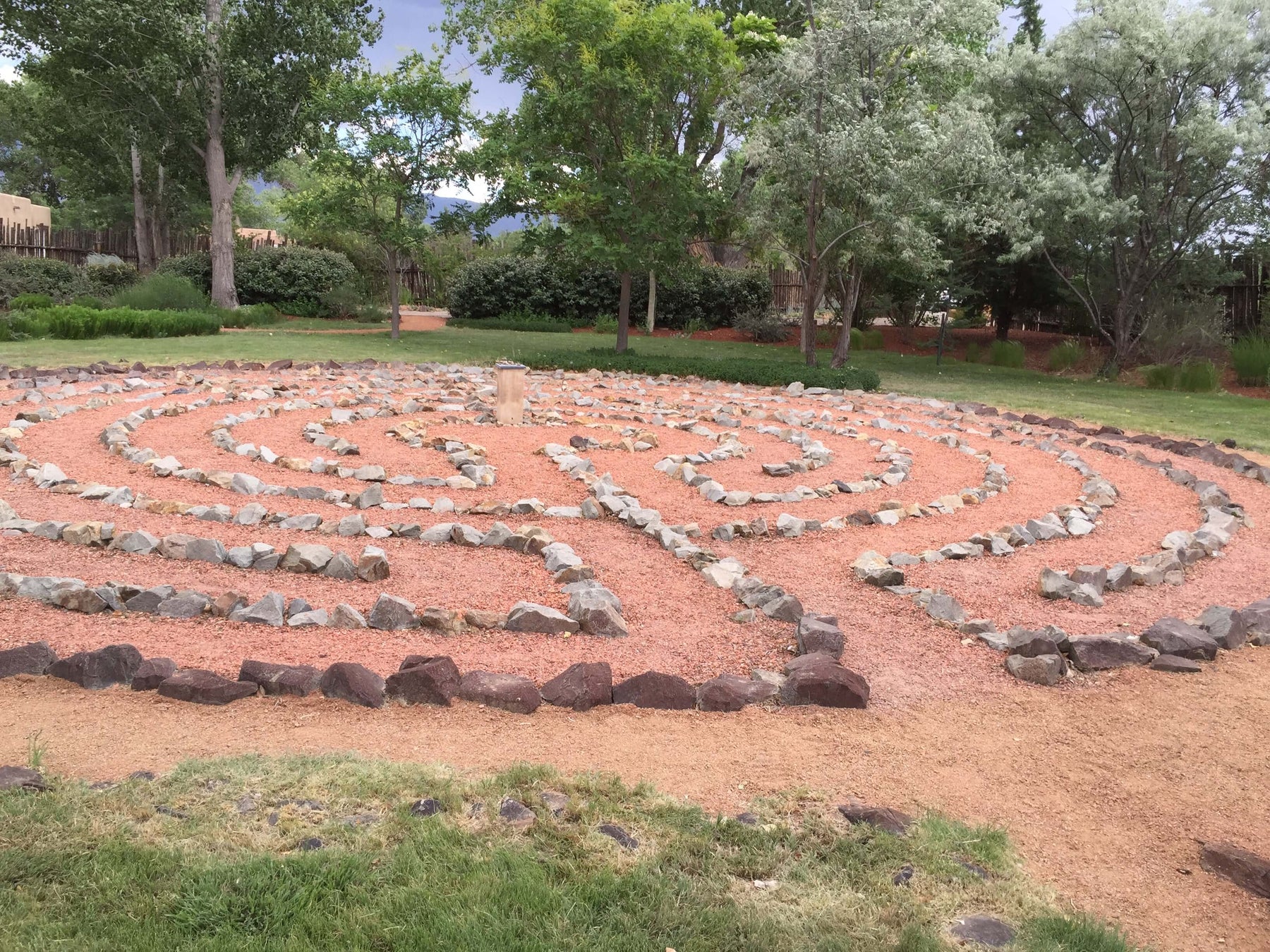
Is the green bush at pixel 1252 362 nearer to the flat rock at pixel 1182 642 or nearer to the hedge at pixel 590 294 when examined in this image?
the hedge at pixel 590 294

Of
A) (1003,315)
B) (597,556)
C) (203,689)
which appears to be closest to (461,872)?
(203,689)

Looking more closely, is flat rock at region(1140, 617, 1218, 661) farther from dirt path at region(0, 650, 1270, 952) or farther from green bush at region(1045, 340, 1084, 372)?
green bush at region(1045, 340, 1084, 372)

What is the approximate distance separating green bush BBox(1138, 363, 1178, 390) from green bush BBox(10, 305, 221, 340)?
19.5 m

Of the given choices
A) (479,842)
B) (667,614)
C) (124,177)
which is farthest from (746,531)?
(124,177)

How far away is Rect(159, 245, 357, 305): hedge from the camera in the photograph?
2970 cm

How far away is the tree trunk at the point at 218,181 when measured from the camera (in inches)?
1076

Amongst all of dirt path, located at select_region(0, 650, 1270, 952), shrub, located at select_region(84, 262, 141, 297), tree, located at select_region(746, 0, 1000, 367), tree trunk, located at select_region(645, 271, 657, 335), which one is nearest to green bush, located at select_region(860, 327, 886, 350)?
tree trunk, located at select_region(645, 271, 657, 335)

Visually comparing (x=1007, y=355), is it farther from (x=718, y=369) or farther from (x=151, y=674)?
(x=151, y=674)

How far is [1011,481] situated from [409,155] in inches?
641

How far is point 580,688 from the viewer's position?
15.1 ft

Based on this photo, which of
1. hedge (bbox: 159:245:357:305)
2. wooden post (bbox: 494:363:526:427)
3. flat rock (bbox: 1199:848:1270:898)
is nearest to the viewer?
flat rock (bbox: 1199:848:1270:898)

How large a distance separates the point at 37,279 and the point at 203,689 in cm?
2727

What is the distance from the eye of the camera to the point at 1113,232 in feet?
66.5

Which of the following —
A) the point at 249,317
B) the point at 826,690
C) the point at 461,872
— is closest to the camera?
the point at 461,872
